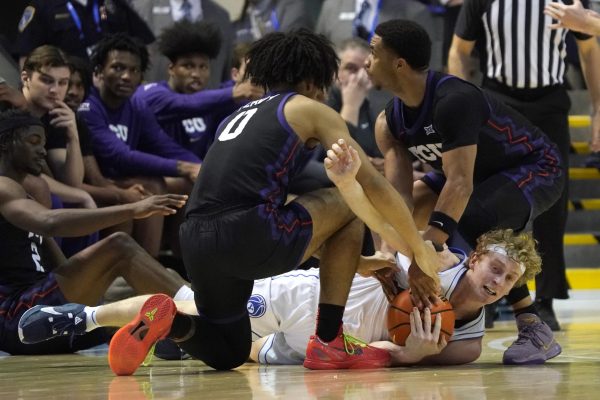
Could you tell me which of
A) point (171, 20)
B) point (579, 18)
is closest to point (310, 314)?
point (579, 18)

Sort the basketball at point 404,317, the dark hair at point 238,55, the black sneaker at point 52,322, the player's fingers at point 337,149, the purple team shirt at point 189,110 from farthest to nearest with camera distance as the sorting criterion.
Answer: the dark hair at point 238,55, the purple team shirt at point 189,110, the black sneaker at point 52,322, the basketball at point 404,317, the player's fingers at point 337,149

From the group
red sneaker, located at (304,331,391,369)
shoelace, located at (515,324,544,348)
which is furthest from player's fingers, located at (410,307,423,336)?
shoelace, located at (515,324,544,348)

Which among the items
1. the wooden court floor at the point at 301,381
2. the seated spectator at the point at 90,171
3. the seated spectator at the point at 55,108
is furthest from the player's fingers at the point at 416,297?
the seated spectator at the point at 90,171

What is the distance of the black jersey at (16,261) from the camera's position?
20.6 feet

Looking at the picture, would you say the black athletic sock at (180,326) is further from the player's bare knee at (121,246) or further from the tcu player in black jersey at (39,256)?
the player's bare knee at (121,246)

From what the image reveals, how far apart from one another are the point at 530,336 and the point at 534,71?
107 inches

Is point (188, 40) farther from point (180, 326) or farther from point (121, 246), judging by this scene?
point (180, 326)

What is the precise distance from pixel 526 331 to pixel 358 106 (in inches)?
153

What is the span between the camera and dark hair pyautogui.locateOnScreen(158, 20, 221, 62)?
8914 millimetres

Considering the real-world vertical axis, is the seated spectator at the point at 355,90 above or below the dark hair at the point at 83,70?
below

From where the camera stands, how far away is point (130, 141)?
8.25m

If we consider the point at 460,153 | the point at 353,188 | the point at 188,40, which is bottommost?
the point at 188,40

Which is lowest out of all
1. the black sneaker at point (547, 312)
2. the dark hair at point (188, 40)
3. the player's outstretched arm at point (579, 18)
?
the black sneaker at point (547, 312)

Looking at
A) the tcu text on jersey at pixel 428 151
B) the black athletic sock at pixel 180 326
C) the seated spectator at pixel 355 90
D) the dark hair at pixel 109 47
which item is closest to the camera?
the black athletic sock at pixel 180 326
